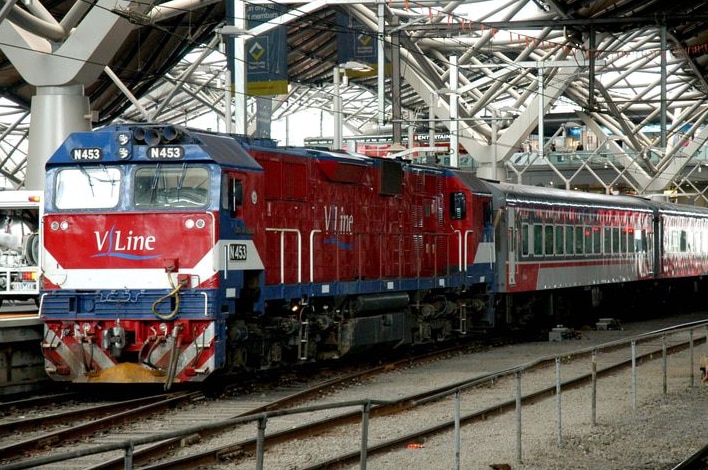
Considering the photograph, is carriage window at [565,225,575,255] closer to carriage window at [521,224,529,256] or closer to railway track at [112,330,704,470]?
carriage window at [521,224,529,256]

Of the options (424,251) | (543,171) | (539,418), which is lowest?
(539,418)

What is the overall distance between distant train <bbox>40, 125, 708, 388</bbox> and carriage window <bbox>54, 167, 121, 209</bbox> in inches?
0.9

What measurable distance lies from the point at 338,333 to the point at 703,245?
33595mm

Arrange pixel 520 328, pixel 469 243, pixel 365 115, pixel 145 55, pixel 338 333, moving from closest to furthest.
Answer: pixel 338 333 < pixel 469 243 < pixel 520 328 < pixel 145 55 < pixel 365 115

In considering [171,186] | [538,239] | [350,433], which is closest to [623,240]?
[538,239]

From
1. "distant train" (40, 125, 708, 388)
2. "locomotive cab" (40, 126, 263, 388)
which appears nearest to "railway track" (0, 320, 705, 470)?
A: "distant train" (40, 125, 708, 388)

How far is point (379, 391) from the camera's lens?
19906mm

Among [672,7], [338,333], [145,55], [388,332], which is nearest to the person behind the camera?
[338,333]

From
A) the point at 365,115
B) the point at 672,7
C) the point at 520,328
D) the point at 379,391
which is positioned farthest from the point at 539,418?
the point at 365,115

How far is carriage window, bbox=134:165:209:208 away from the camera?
18297 millimetres

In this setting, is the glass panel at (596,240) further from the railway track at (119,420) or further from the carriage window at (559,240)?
the railway track at (119,420)

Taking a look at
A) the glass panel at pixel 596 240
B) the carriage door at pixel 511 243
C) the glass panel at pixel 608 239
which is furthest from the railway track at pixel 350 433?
the glass panel at pixel 608 239

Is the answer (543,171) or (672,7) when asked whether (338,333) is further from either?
(543,171)

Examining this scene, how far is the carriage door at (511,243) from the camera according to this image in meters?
30.5
